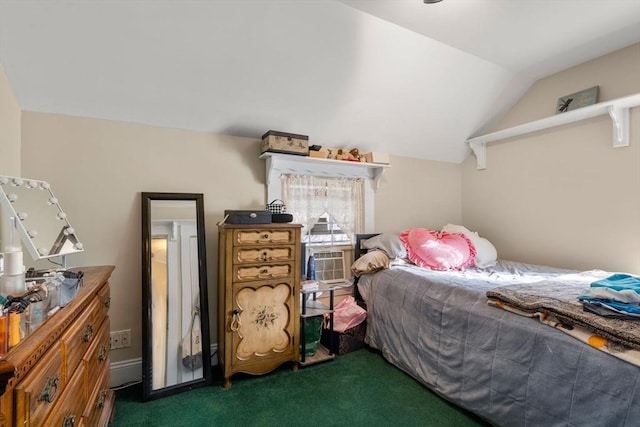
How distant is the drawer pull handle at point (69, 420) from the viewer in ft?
3.28

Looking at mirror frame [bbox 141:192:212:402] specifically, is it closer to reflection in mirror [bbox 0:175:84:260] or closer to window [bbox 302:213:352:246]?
reflection in mirror [bbox 0:175:84:260]

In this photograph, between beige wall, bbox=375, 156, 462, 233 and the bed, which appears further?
beige wall, bbox=375, 156, 462, 233

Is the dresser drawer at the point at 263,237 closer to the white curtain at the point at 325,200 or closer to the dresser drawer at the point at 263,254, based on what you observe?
the dresser drawer at the point at 263,254

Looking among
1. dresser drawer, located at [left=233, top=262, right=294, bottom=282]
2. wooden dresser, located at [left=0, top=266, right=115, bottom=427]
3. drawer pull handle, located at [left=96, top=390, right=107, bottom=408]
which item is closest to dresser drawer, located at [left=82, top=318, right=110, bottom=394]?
wooden dresser, located at [left=0, top=266, right=115, bottom=427]

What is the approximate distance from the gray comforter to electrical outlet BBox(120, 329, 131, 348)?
190 centimetres

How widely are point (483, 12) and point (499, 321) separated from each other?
1.97m

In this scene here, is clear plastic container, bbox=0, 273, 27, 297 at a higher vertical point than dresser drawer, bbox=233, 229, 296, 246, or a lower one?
lower

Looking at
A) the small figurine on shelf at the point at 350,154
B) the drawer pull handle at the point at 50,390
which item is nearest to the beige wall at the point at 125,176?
the small figurine on shelf at the point at 350,154

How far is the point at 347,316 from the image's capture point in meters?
2.63

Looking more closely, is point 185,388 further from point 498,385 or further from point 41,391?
point 498,385

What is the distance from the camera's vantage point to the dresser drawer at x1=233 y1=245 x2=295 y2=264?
2.08 metres

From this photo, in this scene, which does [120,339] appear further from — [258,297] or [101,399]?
[258,297]

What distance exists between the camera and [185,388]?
201cm

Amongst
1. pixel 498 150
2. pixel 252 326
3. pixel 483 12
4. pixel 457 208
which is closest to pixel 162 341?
pixel 252 326
